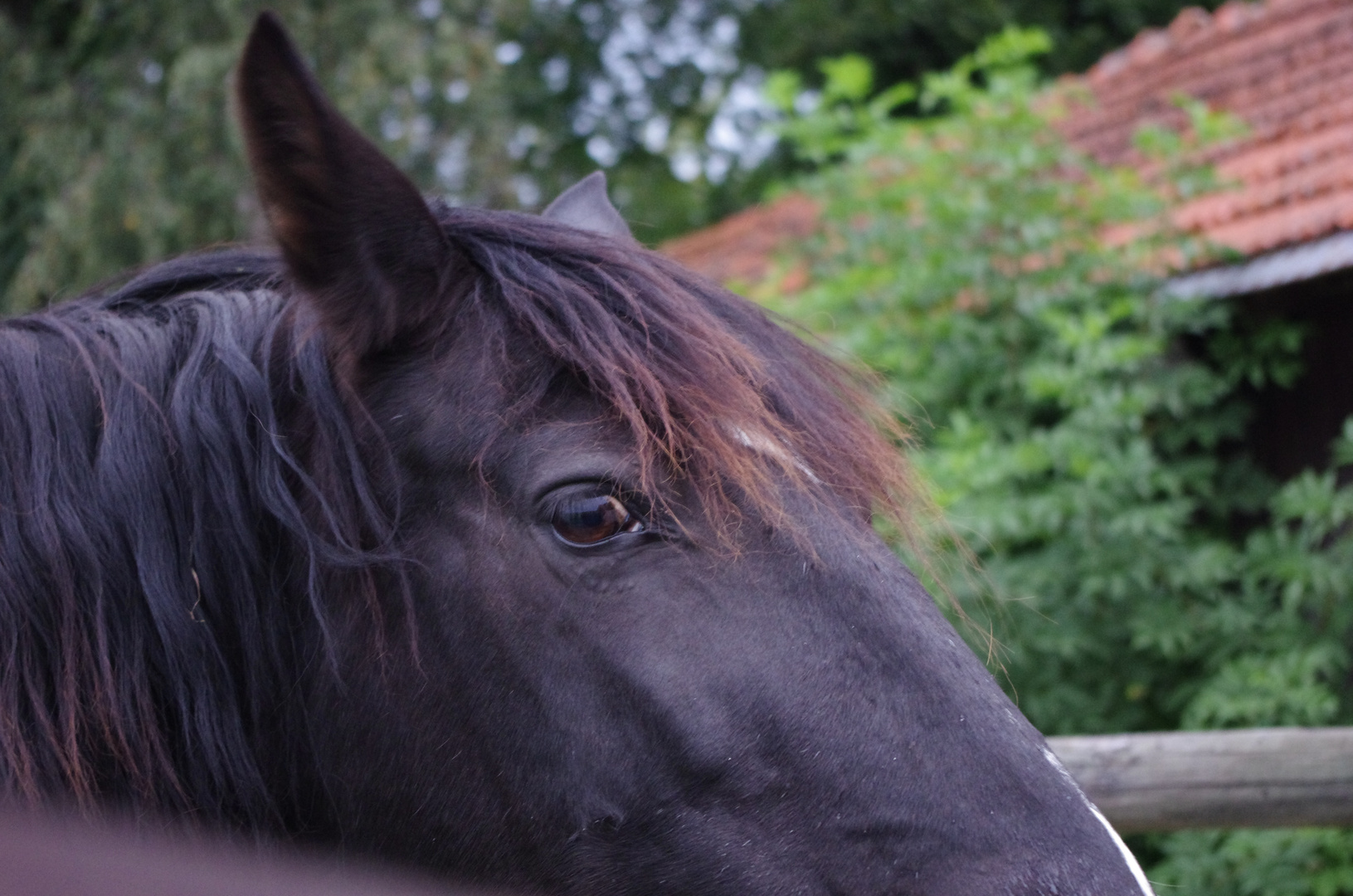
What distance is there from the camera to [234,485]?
57.6 inches

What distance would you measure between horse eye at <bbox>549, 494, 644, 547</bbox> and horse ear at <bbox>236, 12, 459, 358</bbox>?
365mm

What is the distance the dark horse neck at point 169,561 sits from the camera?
4.50 ft

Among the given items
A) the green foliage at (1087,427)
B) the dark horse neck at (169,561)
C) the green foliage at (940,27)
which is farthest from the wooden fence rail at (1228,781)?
the green foliage at (940,27)

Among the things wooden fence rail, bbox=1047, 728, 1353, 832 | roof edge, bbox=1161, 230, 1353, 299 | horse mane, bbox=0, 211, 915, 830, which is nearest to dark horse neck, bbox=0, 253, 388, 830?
horse mane, bbox=0, 211, 915, 830

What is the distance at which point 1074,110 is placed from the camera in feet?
28.5

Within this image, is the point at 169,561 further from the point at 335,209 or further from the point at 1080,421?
the point at 1080,421

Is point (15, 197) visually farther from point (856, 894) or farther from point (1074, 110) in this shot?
point (856, 894)

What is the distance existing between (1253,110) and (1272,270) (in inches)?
103

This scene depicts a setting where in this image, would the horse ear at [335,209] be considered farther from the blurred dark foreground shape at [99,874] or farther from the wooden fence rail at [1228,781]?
the wooden fence rail at [1228,781]

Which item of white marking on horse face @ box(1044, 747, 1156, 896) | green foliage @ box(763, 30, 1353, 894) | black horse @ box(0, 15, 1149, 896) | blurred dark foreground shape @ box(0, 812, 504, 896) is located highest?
blurred dark foreground shape @ box(0, 812, 504, 896)

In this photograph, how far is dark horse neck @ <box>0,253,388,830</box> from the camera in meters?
1.37

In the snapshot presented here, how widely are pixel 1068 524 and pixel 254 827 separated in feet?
11.6

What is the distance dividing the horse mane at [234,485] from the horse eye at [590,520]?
7cm

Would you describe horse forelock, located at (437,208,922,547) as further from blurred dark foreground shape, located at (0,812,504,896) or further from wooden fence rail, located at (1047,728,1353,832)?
wooden fence rail, located at (1047,728,1353,832)
